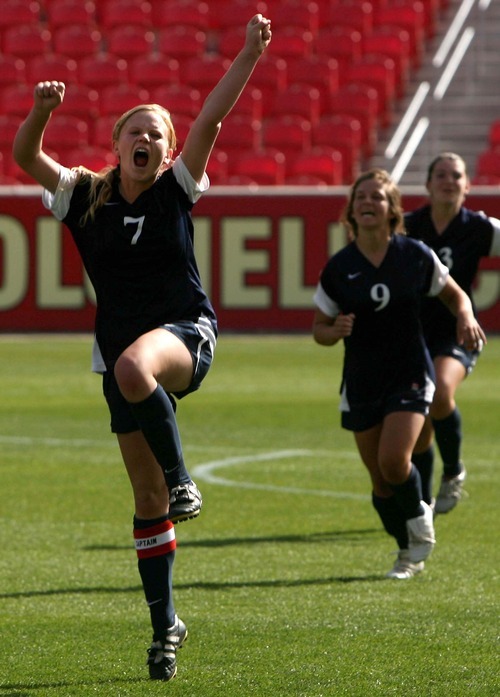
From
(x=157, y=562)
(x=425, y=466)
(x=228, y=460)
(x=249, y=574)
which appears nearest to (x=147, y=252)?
(x=157, y=562)

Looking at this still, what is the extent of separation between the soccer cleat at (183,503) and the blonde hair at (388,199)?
7.97ft

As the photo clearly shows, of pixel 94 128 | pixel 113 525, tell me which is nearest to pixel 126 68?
pixel 94 128

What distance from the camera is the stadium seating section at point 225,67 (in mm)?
21859

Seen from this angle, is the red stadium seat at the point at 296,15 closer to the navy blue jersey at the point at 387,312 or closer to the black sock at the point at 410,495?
the navy blue jersey at the point at 387,312

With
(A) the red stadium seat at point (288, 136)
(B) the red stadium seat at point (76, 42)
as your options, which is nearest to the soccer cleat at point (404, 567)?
(A) the red stadium seat at point (288, 136)

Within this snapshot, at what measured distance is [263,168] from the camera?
69.7 ft

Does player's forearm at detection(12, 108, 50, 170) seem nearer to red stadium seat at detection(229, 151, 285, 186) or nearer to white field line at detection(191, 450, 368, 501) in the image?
white field line at detection(191, 450, 368, 501)

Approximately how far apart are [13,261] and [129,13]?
636cm

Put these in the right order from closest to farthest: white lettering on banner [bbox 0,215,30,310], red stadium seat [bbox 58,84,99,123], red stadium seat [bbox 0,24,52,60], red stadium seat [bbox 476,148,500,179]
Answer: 1. white lettering on banner [bbox 0,215,30,310]
2. red stadium seat [bbox 476,148,500,179]
3. red stadium seat [bbox 58,84,99,123]
4. red stadium seat [bbox 0,24,52,60]

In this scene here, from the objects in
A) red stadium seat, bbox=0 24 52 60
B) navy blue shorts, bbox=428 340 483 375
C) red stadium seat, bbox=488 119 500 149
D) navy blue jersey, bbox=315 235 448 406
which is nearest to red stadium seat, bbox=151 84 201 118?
red stadium seat, bbox=0 24 52 60

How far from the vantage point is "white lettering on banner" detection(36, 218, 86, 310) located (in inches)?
797

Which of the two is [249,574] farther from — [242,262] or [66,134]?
[66,134]

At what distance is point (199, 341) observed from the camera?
4.87 meters

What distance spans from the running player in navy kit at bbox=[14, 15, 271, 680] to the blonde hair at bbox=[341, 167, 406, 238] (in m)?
1.67
